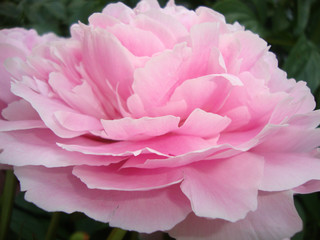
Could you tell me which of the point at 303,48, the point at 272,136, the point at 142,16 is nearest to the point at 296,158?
the point at 272,136

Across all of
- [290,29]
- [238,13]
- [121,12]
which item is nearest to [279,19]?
[290,29]

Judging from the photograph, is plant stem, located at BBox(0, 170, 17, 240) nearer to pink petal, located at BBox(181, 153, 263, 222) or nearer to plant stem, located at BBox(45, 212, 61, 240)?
plant stem, located at BBox(45, 212, 61, 240)

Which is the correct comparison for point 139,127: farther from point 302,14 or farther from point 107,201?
point 302,14


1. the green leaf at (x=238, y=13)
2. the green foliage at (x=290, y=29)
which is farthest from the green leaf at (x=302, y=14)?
the green leaf at (x=238, y=13)

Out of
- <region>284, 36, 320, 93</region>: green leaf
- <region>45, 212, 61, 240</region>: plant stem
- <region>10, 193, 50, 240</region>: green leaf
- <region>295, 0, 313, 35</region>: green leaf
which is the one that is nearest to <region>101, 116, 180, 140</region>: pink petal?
<region>45, 212, 61, 240</region>: plant stem

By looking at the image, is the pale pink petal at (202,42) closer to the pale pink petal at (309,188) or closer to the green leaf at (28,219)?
the pale pink petal at (309,188)
